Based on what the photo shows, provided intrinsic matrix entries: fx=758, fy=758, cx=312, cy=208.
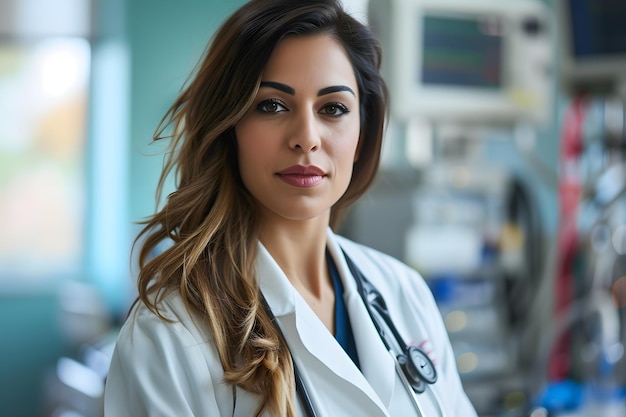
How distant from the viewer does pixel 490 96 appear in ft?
8.53

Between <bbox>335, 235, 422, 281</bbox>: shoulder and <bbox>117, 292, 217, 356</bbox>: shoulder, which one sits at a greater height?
<bbox>335, 235, 422, 281</bbox>: shoulder

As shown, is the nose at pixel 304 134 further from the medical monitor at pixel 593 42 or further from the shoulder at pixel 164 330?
the medical monitor at pixel 593 42

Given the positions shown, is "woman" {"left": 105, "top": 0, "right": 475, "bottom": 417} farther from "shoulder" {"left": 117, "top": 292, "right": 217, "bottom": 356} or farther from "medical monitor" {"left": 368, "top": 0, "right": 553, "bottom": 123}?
"medical monitor" {"left": 368, "top": 0, "right": 553, "bottom": 123}

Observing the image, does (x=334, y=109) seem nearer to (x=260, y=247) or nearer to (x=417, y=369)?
(x=260, y=247)

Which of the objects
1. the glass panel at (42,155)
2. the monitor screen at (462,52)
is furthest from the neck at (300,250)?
the glass panel at (42,155)

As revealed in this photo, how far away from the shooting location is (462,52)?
Answer: 254cm

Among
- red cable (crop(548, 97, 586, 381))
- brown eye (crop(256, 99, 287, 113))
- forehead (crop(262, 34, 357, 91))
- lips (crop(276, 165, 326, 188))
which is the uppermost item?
forehead (crop(262, 34, 357, 91))

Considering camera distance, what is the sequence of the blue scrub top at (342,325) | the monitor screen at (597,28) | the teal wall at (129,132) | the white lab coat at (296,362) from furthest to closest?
the teal wall at (129,132), the monitor screen at (597,28), the blue scrub top at (342,325), the white lab coat at (296,362)

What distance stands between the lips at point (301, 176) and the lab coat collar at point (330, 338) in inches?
5.3

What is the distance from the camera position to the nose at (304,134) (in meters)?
1.08

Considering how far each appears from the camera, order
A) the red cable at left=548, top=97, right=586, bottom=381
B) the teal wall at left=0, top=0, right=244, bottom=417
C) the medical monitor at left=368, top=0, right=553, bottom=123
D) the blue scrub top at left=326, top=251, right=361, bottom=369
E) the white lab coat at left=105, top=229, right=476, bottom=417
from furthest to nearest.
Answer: the teal wall at left=0, top=0, right=244, bottom=417 < the red cable at left=548, top=97, right=586, bottom=381 < the medical monitor at left=368, top=0, right=553, bottom=123 < the blue scrub top at left=326, top=251, right=361, bottom=369 < the white lab coat at left=105, top=229, right=476, bottom=417

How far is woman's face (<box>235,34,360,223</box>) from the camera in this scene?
3.56 ft

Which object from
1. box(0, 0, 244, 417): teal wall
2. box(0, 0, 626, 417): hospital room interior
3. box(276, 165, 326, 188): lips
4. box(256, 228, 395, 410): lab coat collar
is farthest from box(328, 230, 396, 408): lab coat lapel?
box(0, 0, 244, 417): teal wall

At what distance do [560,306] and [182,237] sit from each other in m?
2.13
